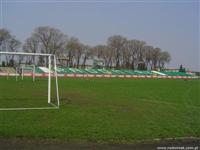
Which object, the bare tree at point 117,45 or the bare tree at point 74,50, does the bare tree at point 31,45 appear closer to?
the bare tree at point 74,50

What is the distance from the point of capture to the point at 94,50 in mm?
106500

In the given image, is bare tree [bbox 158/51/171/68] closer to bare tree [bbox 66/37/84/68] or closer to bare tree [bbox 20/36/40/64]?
bare tree [bbox 66/37/84/68]

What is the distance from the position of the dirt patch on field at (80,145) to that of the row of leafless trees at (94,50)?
2971 inches

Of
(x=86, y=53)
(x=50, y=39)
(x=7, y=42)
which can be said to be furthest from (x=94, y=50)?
(x=7, y=42)

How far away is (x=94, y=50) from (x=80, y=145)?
326ft

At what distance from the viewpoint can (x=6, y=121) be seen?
1018 cm

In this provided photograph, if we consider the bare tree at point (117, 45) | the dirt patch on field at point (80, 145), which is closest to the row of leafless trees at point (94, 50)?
the bare tree at point (117, 45)

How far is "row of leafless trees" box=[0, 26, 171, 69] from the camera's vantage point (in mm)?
87000

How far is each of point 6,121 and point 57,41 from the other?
274 ft

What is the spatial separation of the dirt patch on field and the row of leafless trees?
75463 mm

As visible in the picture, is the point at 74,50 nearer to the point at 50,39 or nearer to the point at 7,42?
the point at 50,39

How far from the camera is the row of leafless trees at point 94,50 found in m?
87.0

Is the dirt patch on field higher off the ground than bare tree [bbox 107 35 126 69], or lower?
lower

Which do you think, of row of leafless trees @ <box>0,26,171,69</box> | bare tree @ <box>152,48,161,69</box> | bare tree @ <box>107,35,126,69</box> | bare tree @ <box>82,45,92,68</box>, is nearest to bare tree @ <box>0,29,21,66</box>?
row of leafless trees @ <box>0,26,171,69</box>
